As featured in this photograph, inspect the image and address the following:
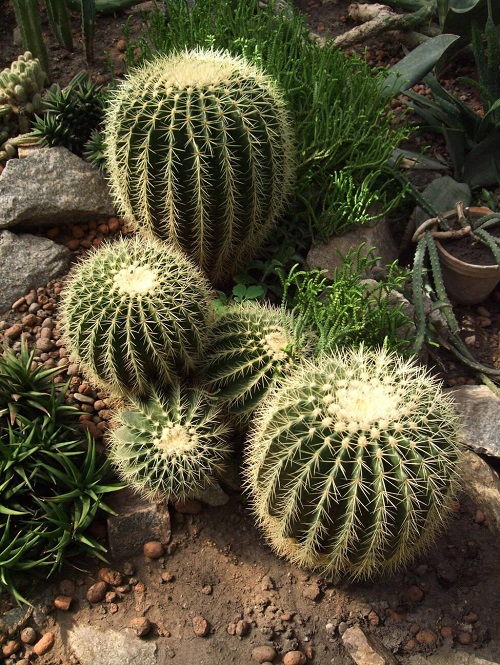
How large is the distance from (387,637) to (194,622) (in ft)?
2.19

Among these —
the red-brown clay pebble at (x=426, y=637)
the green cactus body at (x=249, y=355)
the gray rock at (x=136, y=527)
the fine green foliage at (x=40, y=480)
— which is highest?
the green cactus body at (x=249, y=355)

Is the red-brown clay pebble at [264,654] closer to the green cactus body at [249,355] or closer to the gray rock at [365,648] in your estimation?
the gray rock at [365,648]

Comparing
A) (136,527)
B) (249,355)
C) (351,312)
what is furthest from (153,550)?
(351,312)

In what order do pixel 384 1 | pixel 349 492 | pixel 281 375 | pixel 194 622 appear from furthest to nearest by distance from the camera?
pixel 384 1
pixel 281 375
pixel 194 622
pixel 349 492

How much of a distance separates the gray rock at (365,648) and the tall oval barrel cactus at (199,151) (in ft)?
5.41

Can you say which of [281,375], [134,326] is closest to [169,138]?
[134,326]

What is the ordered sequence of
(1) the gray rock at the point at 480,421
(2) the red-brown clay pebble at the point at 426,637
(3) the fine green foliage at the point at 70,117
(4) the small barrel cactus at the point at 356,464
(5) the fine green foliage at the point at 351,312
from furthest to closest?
(3) the fine green foliage at the point at 70,117 → (1) the gray rock at the point at 480,421 → (5) the fine green foliage at the point at 351,312 → (2) the red-brown clay pebble at the point at 426,637 → (4) the small barrel cactus at the point at 356,464

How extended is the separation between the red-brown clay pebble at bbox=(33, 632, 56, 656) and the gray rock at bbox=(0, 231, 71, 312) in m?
1.49

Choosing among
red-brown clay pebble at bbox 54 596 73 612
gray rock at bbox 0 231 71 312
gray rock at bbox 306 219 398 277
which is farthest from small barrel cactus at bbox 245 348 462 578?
gray rock at bbox 0 231 71 312

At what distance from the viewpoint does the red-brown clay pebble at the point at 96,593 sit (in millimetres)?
2434

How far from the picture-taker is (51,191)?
3.38 metres

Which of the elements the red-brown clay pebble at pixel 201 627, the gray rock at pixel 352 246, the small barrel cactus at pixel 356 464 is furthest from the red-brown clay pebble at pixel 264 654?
the gray rock at pixel 352 246

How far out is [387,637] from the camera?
2.40 meters

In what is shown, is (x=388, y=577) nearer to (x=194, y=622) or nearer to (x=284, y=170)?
(x=194, y=622)
